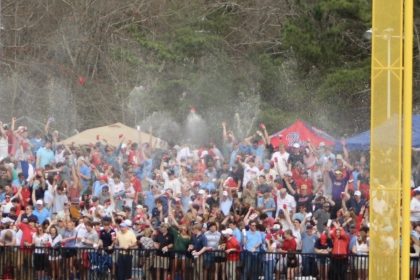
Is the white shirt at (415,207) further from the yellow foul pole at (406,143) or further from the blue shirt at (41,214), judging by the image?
the blue shirt at (41,214)

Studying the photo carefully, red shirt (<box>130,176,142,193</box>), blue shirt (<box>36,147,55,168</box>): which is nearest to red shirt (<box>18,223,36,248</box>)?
red shirt (<box>130,176,142,193</box>)

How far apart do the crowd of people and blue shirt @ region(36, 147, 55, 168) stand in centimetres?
3

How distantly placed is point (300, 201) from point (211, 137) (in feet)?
50.3

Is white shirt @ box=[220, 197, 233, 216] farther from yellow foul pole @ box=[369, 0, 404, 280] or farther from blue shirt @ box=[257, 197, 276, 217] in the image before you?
yellow foul pole @ box=[369, 0, 404, 280]

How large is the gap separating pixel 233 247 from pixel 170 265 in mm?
1145

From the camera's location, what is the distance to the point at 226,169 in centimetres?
2906

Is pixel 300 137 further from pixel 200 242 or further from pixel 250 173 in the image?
pixel 200 242

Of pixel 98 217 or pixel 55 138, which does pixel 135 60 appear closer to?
pixel 55 138

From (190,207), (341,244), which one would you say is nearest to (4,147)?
(190,207)

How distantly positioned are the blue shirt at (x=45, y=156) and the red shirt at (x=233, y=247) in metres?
7.22

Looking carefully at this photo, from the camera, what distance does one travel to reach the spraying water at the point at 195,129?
4132 cm

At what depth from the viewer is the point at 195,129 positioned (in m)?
43.3

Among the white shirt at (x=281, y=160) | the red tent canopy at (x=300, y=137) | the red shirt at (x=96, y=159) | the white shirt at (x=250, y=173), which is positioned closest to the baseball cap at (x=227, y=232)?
the white shirt at (x=250, y=173)

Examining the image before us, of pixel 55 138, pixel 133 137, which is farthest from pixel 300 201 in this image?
pixel 133 137
